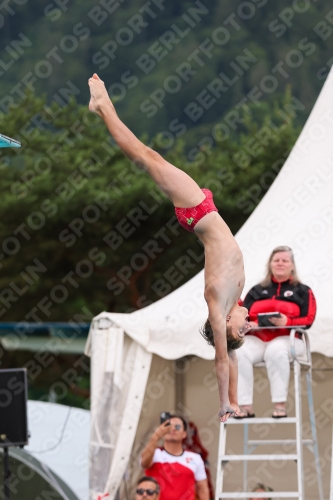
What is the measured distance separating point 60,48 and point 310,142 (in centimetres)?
1339

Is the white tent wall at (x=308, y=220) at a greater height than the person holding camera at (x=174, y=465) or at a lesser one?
greater

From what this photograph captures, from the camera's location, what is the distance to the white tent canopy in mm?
6957

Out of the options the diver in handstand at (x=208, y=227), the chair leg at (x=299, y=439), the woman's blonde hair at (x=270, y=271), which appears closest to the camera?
the diver in handstand at (x=208, y=227)

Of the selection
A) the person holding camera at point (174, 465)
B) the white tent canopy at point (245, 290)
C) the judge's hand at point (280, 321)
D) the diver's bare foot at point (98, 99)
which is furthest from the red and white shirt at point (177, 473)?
the diver's bare foot at point (98, 99)

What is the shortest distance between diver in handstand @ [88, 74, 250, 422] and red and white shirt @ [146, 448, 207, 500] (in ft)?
6.93

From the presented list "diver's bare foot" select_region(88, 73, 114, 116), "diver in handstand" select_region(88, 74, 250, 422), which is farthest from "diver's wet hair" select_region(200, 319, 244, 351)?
"diver's bare foot" select_region(88, 73, 114, 116)

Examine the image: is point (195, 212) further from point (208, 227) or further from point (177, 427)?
point (177, 427)

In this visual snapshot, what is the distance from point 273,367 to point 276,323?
333 millimetres

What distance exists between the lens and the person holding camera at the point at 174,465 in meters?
6.83

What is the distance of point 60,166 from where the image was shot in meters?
15.3

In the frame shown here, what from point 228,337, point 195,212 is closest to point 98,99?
point 195,212

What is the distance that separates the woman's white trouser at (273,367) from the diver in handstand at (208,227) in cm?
165

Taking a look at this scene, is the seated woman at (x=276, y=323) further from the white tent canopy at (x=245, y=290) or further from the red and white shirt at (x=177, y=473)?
the red and white shirt at (x=177, y=473)

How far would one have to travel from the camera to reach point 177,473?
6902 millimetres
